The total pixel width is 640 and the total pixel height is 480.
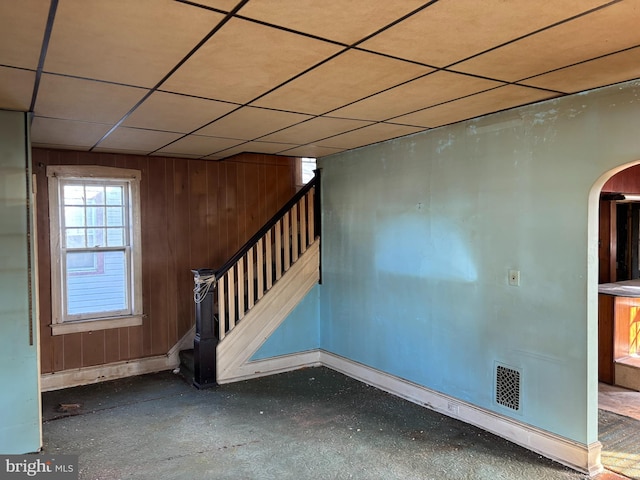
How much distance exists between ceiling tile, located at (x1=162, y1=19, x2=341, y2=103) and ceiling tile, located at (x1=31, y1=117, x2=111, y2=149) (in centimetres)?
133

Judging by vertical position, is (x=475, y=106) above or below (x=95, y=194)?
above

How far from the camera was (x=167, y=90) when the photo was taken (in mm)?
2637

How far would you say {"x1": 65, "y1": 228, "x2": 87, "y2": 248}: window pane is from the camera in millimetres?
4699

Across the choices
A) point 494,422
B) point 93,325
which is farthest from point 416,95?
point 93,325

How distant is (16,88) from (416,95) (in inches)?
91.7

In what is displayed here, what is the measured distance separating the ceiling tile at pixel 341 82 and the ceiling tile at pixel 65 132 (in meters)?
1.56

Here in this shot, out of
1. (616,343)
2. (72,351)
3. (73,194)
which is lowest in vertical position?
(72,351)

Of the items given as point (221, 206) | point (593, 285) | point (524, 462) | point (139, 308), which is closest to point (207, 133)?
point (221, 206)

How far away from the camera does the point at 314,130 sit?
3.79 meters

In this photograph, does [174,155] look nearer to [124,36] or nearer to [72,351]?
[72,351]

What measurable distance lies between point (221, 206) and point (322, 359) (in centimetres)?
221

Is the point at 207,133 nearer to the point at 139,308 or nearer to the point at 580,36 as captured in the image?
the point at 139,308

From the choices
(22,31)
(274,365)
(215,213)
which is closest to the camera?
(22,31)

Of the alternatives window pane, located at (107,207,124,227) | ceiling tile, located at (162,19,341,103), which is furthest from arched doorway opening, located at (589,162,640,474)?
window pane, located at (107,207,124,227)
